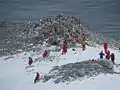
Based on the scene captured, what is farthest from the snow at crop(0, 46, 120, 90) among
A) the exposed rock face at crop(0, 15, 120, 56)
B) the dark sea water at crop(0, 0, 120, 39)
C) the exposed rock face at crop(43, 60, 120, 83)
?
the dark sea water at crop(0, 0, 120, 39)

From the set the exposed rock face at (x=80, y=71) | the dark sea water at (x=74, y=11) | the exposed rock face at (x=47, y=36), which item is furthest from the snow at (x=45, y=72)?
the dark sea water at (x=74, y=11)

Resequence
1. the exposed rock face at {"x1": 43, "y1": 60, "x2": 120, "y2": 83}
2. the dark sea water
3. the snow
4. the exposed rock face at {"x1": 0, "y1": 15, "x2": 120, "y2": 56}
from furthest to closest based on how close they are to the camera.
A: the dark sea water < the exposed rock face at {"x1": 0, "y1": 15, "x2": 120, "y2": 56} < the exposed rock face at {"x1": 43, "y1": 60, "x2": 120, "y2": 83} < the snow

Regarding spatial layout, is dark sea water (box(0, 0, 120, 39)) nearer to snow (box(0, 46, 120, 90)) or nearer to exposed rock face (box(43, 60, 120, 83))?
snow (box(0, 46, 120, 90))

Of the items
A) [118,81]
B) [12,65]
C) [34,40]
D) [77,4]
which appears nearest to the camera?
[118,81]

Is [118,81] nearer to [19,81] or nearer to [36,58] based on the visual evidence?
[19,81]

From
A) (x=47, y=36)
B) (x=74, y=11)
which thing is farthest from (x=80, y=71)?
(x=74, y=11)

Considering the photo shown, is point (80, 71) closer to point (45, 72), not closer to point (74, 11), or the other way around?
point (45, 72)

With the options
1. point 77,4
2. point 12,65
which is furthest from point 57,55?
point 77,4

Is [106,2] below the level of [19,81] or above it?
above

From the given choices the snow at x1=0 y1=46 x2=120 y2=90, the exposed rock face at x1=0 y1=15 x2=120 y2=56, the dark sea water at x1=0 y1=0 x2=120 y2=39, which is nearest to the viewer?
the snow at x1=0 y1=46 x2=120 y2=90
